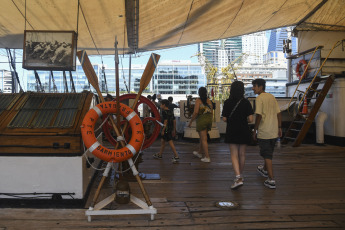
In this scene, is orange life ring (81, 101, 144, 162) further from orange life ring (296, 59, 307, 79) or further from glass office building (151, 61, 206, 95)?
glass office building (151, 61, 206, 95)

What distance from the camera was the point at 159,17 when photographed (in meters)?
8.14

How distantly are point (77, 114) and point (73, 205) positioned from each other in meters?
1.01

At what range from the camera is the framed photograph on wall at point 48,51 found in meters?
4.28

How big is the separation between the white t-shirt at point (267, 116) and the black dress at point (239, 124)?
195mm

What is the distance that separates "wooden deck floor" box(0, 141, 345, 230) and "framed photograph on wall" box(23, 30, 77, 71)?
2221mm

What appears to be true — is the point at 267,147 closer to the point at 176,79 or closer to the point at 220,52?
the point at 220,52

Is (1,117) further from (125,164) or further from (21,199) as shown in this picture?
(125,164)

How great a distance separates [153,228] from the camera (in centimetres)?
230

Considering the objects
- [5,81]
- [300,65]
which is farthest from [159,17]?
[5,81]

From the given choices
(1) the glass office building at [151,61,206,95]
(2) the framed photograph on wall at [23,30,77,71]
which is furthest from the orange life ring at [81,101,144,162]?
(1) the glass office building at [151,61,206,95]

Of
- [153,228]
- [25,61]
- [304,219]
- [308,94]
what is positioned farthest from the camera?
[308,94]

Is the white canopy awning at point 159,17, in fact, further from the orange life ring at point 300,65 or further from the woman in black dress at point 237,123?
the woman in black dress at point 237,123

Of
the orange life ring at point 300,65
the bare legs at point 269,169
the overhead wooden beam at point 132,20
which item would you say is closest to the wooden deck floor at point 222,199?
the bare legs at point 269,169

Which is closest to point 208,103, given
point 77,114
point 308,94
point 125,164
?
point 125,164
